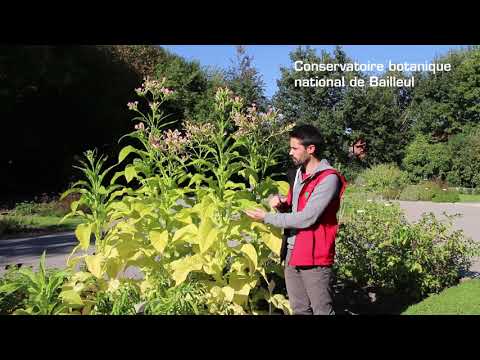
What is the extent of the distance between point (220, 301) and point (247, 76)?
12.0 m

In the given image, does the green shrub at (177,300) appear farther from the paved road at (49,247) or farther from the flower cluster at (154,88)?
the paved road at (49,247)

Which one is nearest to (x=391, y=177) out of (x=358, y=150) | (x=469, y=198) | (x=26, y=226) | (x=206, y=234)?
(x=358, y=150)

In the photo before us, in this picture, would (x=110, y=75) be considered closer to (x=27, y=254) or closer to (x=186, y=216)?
(x=27, y=254)

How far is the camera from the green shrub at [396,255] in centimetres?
386

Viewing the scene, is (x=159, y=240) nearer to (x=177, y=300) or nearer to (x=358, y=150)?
(x=177, y=300)

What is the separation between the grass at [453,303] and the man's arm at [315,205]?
61.3 inches

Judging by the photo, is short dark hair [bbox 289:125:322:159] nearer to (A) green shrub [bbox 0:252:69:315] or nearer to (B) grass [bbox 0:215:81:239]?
(A) green shrub [bbox 0:252:69:315]

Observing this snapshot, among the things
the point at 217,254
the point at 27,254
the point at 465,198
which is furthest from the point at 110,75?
the point at 217,254

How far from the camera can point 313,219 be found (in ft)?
8.00

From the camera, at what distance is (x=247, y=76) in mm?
14297

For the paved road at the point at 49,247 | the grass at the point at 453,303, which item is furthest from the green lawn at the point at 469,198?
the grass at the point at 453,303

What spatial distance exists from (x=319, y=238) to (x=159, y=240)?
102cm

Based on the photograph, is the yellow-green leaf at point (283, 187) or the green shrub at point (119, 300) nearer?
the green shrub at point (119, 300)

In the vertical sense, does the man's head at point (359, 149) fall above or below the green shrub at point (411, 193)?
above
